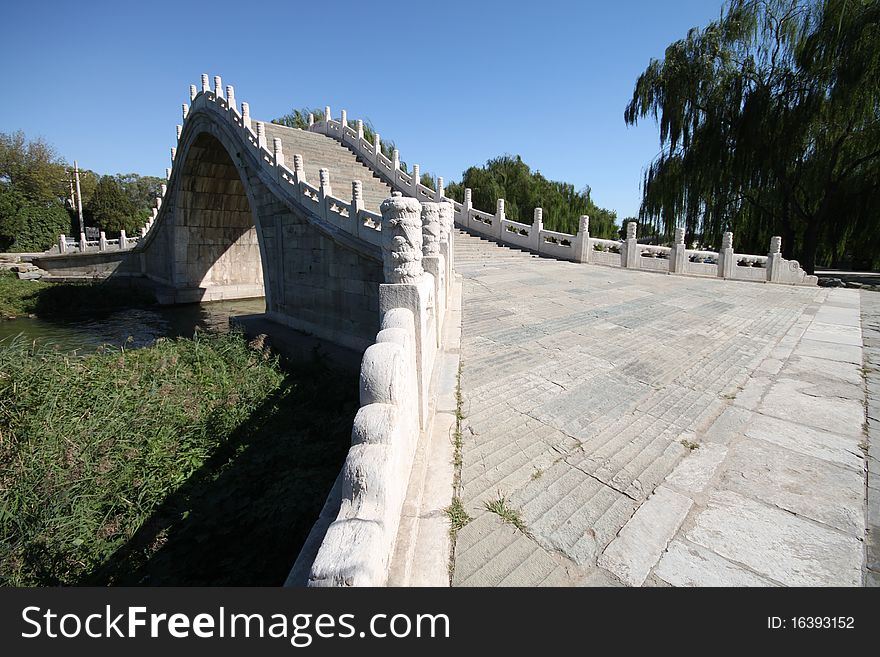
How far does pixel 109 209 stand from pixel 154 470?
3683 cm

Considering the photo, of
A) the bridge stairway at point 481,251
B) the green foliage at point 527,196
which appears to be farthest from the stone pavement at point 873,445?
the green foliage at point 527,196

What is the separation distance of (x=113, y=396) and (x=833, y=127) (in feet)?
65.0

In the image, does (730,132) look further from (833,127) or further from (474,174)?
(474,174)

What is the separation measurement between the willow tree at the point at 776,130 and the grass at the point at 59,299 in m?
21.4

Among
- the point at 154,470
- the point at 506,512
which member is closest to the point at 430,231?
the point at 506,512

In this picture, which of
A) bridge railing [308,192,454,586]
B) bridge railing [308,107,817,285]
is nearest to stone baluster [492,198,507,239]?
bridge railing [308,107,817,285]

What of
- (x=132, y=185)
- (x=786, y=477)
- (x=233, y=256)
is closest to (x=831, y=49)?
(x=786, y=477)

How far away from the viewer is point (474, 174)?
28.1 m

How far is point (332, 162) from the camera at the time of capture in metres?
15.8

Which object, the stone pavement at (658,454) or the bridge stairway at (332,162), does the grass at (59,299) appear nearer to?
the bridge stairway at (332,162)

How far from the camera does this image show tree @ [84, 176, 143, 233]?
32281 mm

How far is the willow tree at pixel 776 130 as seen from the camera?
12.8 m

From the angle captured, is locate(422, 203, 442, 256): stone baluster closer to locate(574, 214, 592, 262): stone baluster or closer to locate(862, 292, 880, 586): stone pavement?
locate(862, 292, 880, 586): stone pavement

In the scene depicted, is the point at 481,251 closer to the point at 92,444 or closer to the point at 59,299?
the point at 92,444
